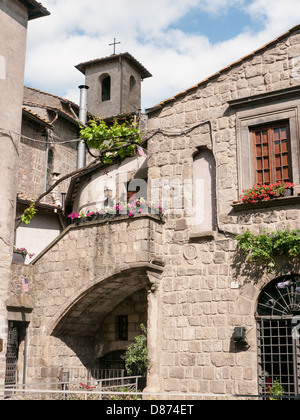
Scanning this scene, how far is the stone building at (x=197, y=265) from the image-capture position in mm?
11055

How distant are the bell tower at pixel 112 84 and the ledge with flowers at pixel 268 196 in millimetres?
14918

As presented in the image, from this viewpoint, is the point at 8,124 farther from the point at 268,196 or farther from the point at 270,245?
the point at 270,245

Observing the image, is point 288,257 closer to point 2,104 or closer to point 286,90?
point 286,90

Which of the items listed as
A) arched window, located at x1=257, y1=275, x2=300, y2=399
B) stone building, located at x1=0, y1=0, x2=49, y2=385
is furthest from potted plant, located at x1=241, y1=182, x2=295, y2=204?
stone building, located at x1=0, y1=0, x2=49, y2=385

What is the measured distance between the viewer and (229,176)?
39.4 ft

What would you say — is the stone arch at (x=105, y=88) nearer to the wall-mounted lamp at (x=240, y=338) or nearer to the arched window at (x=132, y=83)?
the arched window at (x=132, y=83)

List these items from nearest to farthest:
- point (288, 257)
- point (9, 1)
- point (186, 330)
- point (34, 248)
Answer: point (288, 257), point (186, 330), point (9, 1), point (34, 248)

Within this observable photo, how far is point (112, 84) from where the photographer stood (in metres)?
26.0

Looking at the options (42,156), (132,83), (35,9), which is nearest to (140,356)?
(35,9)

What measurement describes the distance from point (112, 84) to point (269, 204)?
16343 mm

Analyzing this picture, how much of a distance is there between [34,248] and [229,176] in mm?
7476

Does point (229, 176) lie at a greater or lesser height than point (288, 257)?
greater

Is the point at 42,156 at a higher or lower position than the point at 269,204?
higher

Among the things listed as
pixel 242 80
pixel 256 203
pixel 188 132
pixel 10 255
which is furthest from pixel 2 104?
pixel 256 203
